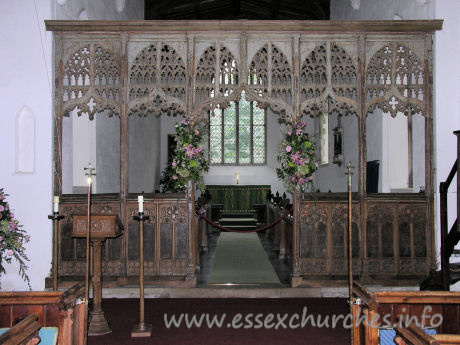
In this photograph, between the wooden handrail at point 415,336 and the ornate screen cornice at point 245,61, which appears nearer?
the wooden handrail at point 415,336

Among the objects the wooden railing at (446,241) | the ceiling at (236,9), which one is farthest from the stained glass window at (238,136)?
the wooden railing at (446,241)

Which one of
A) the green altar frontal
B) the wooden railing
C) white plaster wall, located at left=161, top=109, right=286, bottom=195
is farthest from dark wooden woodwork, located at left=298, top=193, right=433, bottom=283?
white plaster wall, located at left=161, top=109, right=286, bottom=195

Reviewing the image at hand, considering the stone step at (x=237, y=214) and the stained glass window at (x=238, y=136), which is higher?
the stained glass window at (x=238, y=136)

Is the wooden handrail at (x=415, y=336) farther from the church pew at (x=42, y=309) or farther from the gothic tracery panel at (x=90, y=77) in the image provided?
the gothic tracery panel at (x=90, y=77)

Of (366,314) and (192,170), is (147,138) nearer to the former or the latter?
(192,170)

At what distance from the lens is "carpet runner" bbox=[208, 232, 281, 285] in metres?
6.30

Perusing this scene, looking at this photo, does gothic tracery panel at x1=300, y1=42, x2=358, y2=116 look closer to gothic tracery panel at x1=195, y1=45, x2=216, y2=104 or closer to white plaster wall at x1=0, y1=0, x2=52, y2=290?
gothic tracery panel at x1=195, y1=45, x2=216, y2=104

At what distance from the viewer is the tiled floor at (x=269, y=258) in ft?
20.5

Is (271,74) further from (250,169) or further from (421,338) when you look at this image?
(250,169)

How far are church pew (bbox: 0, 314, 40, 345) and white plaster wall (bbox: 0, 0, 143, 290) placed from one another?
13.4 ft

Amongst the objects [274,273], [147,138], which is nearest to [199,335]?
[274,273]

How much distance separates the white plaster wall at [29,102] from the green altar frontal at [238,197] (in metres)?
9.72

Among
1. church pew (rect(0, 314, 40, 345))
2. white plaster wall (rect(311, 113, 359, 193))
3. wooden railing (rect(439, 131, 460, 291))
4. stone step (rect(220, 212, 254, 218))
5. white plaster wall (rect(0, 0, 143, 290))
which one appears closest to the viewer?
church pew (rect(0, 314, 40, 345))

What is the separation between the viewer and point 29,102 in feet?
19.1
